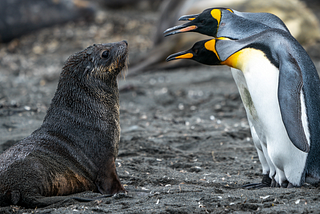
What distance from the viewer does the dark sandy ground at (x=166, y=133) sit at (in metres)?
2.68

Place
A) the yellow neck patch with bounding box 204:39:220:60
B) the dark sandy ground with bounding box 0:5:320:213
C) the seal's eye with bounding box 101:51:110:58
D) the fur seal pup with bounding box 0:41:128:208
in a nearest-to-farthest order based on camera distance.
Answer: the dark sandy ground with bounding box 0:5:320:213 → the fur seal pup with bounding box 0:41:128:208 → the yellow neck patch with bounding box 204:39:220:60 → the seal's eye with bounding box 101:51:110:58

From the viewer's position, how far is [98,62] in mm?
3564

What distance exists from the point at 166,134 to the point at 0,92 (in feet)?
12.1

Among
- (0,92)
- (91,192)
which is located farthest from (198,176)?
(0,92)

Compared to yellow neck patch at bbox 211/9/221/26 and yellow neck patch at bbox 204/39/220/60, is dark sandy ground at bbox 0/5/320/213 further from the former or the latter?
yellow neck patch at bbox 211/9/221/26

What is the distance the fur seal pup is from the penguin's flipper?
53.7 inches

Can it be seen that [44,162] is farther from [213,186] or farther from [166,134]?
[166,134]

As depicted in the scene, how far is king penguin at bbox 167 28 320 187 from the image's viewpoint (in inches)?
118

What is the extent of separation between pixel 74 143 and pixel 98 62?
78 centimetres

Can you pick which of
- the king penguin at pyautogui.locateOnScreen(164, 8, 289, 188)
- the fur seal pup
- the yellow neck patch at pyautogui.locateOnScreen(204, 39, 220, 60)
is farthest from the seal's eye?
the yellow neck patch at pyautogui.locateOnScreen(204, 39, 220, 60)

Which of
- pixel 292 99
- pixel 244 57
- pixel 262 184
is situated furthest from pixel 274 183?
pixel 244 57

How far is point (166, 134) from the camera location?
17.2 feet

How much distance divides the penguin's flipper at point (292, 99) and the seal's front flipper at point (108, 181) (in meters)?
1.35

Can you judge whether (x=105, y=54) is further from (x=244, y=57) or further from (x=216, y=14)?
(x=244, y=57)
